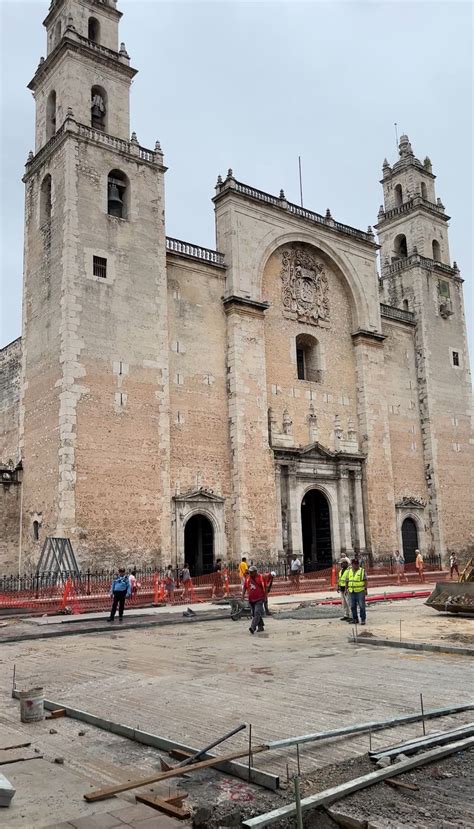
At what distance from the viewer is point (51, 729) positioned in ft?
19.7

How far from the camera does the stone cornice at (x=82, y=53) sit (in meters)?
25.3

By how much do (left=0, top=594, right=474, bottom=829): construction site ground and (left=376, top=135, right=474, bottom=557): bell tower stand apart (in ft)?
78.7

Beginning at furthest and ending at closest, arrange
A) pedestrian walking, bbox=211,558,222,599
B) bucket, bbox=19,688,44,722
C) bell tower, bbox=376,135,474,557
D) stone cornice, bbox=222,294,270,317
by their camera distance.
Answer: bell tower, bbox=376,135,474,557 → stone cornice, bbox=222,294,270,317 → pedestrian walking, bbox=211,558,222,599 → bucket, bbox=19,688,44,722

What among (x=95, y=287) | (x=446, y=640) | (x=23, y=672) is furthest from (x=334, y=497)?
(x=23, y=672)

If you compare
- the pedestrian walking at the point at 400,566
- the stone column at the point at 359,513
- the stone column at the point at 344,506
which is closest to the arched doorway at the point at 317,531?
the stone column at the point at 344,506

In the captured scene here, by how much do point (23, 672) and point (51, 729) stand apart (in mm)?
3135

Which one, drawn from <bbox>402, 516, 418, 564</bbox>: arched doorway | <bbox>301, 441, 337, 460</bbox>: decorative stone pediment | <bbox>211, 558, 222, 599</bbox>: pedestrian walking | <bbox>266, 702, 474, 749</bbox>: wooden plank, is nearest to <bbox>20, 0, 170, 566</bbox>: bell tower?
<bbox>211, 558, 222, 599</bbox>: pedestrian walking

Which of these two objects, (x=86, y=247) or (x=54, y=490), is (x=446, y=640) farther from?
(x=86, y=247)

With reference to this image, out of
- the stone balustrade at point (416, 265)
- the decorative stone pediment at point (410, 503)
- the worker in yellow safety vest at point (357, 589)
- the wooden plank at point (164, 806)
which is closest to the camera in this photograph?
the wooden plank at point (164, 806)

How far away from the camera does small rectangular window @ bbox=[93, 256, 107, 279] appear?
23.7 meters

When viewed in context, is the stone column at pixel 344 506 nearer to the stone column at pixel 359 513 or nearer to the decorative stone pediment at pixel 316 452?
the stone column at pixel 359 513

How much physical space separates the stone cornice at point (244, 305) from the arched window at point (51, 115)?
958 centimetres

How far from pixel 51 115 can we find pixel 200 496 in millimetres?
16388

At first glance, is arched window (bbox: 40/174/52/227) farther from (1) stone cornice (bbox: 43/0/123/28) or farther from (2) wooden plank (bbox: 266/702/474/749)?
(2) wooden plank (bbox: 266/702/474/749)
